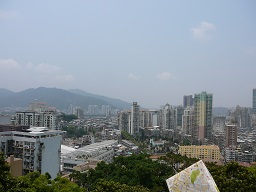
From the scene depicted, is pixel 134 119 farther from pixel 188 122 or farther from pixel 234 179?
pixel 234 179

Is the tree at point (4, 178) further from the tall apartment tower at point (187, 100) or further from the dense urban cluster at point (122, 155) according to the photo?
the tall apartment tower at point (187, 100)

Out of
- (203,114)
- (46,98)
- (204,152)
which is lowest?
(204,152)

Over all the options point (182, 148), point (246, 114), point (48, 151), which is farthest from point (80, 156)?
point (246, 114)

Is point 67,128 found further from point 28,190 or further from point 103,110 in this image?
Answer: point 103,110

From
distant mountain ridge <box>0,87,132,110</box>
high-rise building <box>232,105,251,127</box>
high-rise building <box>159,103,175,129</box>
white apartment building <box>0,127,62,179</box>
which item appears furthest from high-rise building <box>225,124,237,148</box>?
distant mountain ridge <box>0,87,132,110</box>

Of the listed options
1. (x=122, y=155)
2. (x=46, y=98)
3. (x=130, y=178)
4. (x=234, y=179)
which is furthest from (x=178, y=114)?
(x=46, y=98)

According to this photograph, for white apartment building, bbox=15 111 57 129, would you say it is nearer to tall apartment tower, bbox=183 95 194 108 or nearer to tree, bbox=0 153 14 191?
tree, bbox=0 153 14 191
